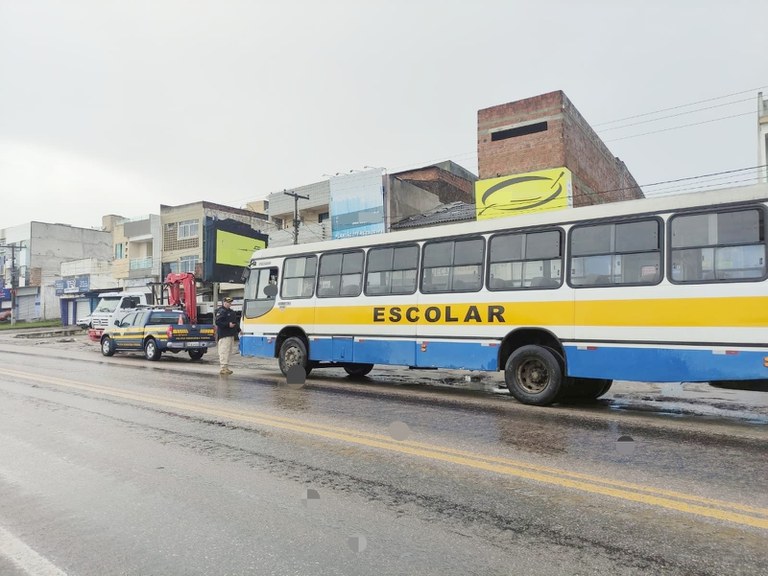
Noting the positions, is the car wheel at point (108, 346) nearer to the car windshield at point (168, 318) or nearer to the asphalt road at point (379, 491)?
the car windshield at point (168, 318)

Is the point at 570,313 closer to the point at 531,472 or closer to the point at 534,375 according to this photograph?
the point at 534,375

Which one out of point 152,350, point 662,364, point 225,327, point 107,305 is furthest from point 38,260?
point 662,364

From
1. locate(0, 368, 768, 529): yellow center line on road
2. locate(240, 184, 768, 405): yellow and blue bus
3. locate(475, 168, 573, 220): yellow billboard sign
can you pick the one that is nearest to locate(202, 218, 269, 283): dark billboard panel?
locate(475, 168, 573, 220): yellow billboard sign

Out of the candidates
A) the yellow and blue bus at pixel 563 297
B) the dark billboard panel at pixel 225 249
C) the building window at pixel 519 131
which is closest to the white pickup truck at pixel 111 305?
the dark billboard panel at pixel 225 249

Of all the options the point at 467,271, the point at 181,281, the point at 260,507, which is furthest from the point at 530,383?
the point at 181,281

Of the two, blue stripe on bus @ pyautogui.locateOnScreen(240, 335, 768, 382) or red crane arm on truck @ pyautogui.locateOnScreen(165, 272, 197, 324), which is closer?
blue stripe on bus @ pyautogui.locateOnScreen(240, 335, 768, 382)

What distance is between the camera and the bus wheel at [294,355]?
41.2 ft

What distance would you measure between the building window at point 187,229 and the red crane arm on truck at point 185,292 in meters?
16.3

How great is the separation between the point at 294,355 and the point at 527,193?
19576 millimetres

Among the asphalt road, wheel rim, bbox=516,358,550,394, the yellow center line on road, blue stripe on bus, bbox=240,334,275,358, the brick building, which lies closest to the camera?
the asphalt road

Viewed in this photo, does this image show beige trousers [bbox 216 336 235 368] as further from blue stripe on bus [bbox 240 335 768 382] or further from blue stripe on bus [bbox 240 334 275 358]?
blue stripe on bus [bbox 240 335 768 382]

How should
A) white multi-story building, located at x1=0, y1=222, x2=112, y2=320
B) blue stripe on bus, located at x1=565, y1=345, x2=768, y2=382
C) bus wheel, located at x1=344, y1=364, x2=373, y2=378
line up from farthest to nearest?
1. white multi-story building, located at x1=0, y1=222, x2=112, y2=320
2. bus wheel, located at x1=344, y1=364, x2=373, y2=378
3. blue stripe on bus, located at x1=565, y1=345, x2=768, y2=382

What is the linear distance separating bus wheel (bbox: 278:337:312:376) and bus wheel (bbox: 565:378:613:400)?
5.77 metres

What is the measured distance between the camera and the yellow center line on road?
405 centimetres
